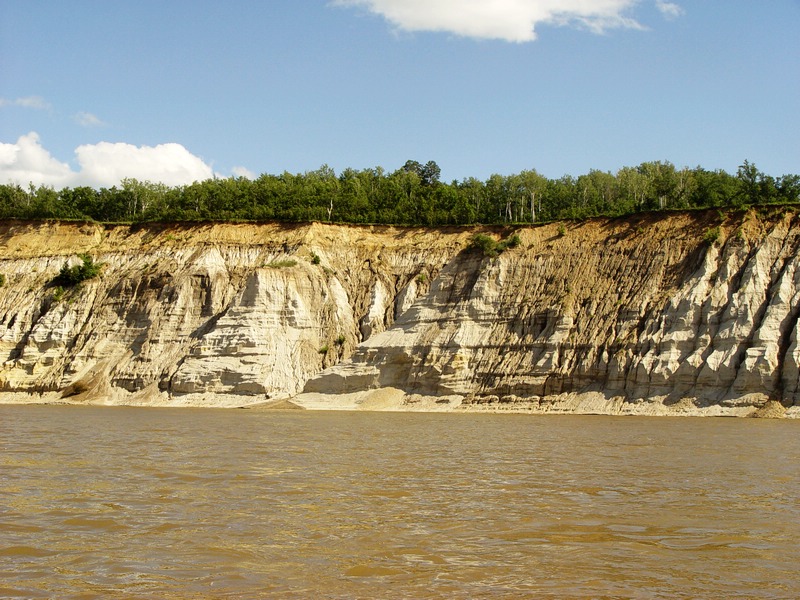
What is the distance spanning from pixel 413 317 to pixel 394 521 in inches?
1715

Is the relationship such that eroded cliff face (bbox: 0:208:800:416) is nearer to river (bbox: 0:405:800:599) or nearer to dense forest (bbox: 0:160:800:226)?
dense forest (bbox: 0:160:800:226)

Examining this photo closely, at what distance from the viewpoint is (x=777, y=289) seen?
147 ft

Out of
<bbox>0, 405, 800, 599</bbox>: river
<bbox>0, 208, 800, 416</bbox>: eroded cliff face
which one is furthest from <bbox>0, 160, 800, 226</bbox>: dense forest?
<bbox>0, 405, 800, 599</bbox>: river

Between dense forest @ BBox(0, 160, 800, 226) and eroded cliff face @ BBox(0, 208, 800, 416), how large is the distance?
2.83 meters

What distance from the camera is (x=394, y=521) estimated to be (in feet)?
41.6

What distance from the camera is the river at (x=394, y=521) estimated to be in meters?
9.29

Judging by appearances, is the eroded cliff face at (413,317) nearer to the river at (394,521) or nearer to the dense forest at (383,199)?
the dense forest at (383,199)

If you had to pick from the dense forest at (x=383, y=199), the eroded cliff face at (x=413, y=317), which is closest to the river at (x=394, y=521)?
the eroded cliff face at (x=413, y=317)

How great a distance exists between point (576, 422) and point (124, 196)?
184ft

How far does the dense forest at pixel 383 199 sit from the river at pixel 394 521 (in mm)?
42176

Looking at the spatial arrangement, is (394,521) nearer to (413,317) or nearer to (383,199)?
(413,317)

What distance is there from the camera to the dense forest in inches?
2586

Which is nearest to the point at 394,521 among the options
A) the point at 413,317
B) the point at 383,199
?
the point at 413,317

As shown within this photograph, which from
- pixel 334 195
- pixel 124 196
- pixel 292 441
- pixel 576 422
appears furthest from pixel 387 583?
pixel 124 196
